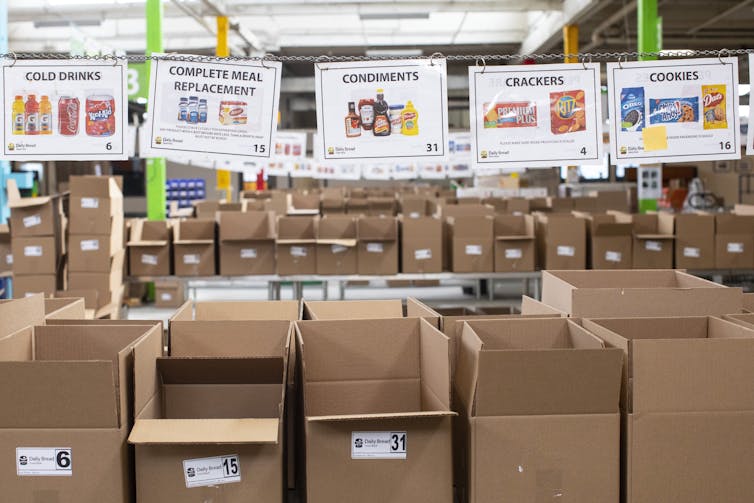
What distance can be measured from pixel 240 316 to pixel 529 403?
4.43 ft

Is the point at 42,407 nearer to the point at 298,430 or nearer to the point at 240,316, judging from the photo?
the point at 298,430

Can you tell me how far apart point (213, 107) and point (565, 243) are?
4.68 meters

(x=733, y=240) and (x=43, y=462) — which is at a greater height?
(x=733, y=240)

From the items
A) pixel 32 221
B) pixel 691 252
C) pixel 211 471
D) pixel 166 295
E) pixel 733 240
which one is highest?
pixel 32 221

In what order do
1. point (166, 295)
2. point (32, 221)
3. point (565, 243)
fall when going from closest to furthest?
point (32, 221)
point (565, 243)
point (166, 295)

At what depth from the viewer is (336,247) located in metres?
6.60

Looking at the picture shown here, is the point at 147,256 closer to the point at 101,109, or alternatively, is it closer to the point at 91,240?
the point at 91,240

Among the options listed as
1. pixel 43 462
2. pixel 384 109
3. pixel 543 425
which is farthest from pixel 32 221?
pixel 543 425

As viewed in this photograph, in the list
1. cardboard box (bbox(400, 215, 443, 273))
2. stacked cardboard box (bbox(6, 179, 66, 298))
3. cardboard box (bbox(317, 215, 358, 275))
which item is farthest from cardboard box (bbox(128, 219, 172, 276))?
cardboard box (bbox(400, 215, 443, 273))

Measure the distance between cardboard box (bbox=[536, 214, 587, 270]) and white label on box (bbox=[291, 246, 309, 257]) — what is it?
2.16 meters

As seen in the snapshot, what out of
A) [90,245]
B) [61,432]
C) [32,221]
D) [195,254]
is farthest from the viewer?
[195,254]

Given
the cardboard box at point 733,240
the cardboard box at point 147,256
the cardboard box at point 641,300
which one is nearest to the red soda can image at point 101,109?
the cardboard box at point 641,300

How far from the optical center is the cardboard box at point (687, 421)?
77.5 inches

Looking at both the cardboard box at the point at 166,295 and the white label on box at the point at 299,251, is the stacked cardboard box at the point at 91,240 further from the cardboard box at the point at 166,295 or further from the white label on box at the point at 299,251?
the cardboard box at the point at 166,295
